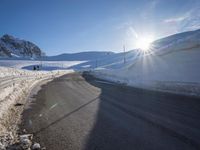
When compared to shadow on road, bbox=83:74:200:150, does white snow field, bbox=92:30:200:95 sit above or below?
above

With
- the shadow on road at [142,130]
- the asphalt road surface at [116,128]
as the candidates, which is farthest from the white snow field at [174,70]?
the asphalt road surface at [116,128]

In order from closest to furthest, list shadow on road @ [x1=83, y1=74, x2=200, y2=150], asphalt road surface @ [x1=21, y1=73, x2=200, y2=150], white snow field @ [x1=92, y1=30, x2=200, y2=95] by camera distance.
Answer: shadow on road @ [x1=83, y1=74, x2=200, y2=150] → asphalt road surface @ [x1=21, y1=73, x2=200, y2=150] → white snow field @ [x1=92, y1=30, x2=200, y2=95]

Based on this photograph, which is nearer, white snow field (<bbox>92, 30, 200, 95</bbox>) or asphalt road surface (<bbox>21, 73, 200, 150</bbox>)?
asphalt road surface (<bbox>21, 73, 200, 150</bbox>)

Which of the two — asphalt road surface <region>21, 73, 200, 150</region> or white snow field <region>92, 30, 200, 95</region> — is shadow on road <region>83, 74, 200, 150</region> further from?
white snow field <region>92, 30, 200, 95</region>

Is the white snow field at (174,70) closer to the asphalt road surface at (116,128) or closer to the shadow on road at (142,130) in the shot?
the shadow on road at (142,130)

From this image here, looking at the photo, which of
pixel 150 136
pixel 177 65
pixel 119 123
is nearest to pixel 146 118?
pixel 119 123

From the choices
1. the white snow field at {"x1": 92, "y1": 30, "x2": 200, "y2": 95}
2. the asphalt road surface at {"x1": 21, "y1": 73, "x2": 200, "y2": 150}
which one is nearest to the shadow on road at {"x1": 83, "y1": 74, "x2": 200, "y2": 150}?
the asphalt road surface at {"x1": 21, "y1": 73, "x2": 200, "y2": 150}

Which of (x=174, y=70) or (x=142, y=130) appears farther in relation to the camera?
(x=174, y=70)

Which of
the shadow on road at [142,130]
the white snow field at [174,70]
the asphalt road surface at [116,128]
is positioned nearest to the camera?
the shadow on road at [142,130]

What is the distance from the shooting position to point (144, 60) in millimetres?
34781

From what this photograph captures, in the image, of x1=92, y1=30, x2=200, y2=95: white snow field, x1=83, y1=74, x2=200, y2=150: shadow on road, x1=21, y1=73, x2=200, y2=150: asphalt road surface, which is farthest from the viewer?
x1=92, y1=30, x2=200, y2=95: white snow field

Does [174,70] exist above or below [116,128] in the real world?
above

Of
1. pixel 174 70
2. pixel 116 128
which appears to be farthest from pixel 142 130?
pixel 174 70

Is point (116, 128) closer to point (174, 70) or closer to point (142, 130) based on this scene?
point (142, 130)
